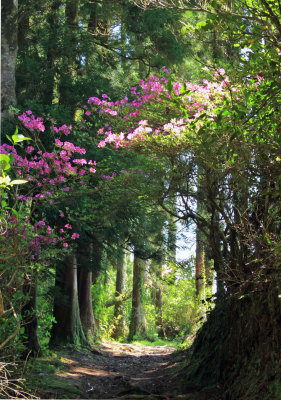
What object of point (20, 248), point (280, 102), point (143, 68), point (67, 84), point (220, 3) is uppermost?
point (143, 68)

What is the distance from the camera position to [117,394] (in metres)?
6.57

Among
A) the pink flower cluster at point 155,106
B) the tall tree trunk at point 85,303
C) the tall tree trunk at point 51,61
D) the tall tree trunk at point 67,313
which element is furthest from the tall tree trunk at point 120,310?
the pink flower cluster at point 155,106

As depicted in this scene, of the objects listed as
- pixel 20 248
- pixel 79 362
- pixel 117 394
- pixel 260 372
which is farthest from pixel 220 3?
pixel 79 362

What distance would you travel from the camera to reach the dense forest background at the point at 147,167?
398cm

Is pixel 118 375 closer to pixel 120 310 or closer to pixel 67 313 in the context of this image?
pixel 67 313

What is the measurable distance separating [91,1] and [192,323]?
376 inches

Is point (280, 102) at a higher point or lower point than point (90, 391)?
higher

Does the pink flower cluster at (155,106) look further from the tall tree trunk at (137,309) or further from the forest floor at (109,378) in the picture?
the tall tree trunk at (137,309)

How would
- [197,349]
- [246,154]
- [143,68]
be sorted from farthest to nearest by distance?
1. [143,68]
2. [197,349]
3. [246,154]

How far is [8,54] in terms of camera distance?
858cm

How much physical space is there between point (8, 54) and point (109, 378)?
245 inches

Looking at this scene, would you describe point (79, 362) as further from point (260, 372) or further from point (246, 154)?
point (246, 154)

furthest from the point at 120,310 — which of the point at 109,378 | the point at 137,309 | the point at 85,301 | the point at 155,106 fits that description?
the point at 155,106

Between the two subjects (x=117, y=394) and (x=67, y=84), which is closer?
(x=117, y=394)
